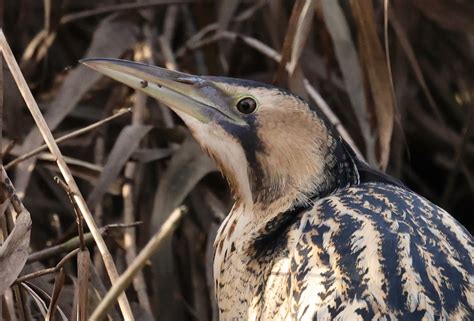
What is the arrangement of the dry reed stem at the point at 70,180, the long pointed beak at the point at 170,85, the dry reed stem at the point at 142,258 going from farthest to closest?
the long pointed beak at the point at 170,85
the dry reed stem at the point at 70,180
the dry reed stem at the point at 142,258

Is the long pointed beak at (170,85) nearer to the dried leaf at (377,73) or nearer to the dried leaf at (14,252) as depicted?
the dried leaf at (14,252)

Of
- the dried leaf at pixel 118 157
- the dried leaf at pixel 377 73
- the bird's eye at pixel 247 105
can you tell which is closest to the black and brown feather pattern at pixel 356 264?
the bird's eye at pixel 247 105

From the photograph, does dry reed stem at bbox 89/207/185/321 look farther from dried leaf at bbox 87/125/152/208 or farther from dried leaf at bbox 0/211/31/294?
dried leaf at bbox 87/125/152/208

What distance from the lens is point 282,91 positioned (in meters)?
1.72

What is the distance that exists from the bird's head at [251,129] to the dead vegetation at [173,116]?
7.7 inches

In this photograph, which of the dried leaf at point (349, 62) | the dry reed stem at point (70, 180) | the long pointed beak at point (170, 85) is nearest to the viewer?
the dry reed stem at point (70, 180)

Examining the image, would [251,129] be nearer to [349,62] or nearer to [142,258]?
[349,62]

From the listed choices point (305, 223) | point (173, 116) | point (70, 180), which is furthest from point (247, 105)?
point (173, 116)

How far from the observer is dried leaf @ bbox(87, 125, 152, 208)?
210 cm

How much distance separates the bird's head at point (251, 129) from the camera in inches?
67.1

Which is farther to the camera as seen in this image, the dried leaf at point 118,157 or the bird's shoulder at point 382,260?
the dried leaf at point 118,157

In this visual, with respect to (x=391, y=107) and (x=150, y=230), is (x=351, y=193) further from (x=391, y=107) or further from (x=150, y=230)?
(x=150, y=230)

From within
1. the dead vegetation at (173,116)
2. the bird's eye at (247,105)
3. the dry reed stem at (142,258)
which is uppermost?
the dry reed stem at (142,258)

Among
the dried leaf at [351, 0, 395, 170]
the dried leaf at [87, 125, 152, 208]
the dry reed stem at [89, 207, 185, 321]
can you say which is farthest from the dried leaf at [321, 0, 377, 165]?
the dry reed stem at [89, 207, 185, 321]
